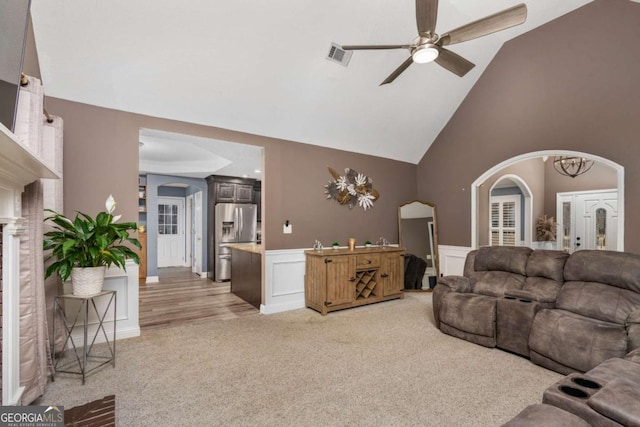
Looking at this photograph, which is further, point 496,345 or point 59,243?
point 496,345

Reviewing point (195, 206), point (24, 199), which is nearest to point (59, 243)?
point (24, 199)

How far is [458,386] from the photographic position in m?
2.32

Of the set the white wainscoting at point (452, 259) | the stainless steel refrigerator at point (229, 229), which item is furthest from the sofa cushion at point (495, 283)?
the stainless steel refrigerator at point (229, 229)

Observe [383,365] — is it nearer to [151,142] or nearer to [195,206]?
[151,142]

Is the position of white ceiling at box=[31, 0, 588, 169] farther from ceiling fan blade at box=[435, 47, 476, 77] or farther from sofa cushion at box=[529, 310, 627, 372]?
sofa cushion at box=[529, 310, 627, 372]

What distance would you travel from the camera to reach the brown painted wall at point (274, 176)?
3127 mm

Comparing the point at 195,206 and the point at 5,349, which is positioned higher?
the point at 195,206

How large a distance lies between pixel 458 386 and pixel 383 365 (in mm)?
610

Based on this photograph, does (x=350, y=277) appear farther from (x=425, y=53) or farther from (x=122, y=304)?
(x=425, y=53)

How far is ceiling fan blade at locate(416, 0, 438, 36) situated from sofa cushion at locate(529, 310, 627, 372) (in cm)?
265

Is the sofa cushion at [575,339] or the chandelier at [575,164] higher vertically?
the chandelier at [575,164]

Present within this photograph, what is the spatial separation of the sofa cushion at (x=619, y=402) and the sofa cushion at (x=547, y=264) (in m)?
1.93

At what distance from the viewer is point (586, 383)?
1.49 metres

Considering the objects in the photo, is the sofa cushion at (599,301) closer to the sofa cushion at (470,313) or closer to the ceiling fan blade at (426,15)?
the sofa cushion at (470,313)
